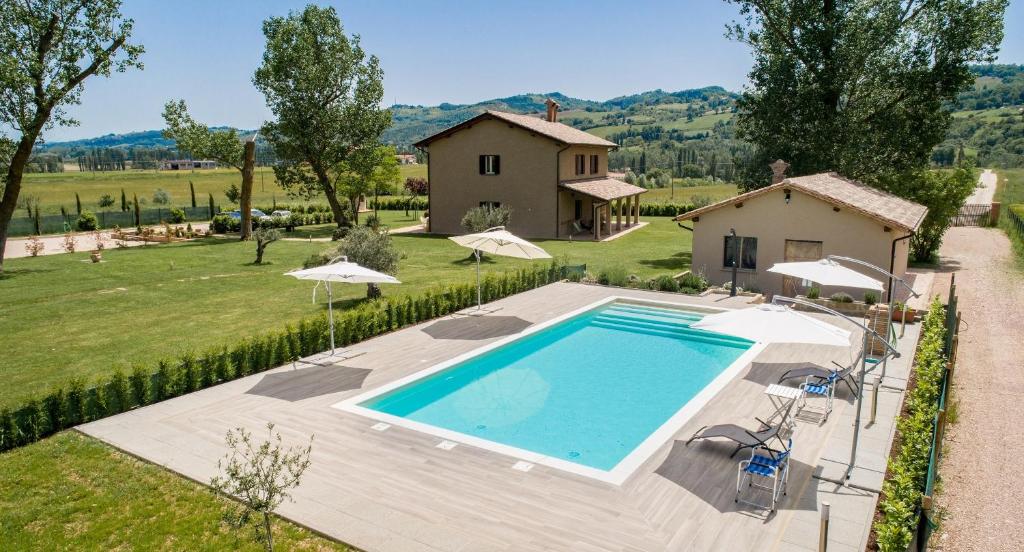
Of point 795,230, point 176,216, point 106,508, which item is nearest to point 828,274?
point 795,230

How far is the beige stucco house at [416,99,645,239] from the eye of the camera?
122ft

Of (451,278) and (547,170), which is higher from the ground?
(547,170)

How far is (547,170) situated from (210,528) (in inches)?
1248

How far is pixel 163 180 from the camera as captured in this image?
96875 mm

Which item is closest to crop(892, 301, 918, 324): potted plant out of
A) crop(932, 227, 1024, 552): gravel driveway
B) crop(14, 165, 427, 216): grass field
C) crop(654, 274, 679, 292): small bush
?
crop(932, 227, 1024, 552): gravel driveway

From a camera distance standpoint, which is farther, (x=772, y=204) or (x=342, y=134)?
(x=342, y=134)

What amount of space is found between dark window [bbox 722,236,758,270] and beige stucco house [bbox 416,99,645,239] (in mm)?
14072

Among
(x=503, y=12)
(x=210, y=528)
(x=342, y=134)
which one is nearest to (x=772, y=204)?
(x=210, y=528)

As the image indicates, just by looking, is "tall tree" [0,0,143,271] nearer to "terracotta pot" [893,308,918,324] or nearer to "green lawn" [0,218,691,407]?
"green lawn" [0,218,691,407]

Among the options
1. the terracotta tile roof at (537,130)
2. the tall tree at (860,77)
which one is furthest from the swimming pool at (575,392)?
the terracotta tile roof at (537,130)

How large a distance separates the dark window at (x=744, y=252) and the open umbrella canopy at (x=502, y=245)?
8.31 m

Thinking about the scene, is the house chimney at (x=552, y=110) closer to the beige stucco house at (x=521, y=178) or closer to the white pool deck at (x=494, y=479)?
the beige stucco house at (x=521, y=178)

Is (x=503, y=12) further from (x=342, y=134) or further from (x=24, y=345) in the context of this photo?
(x=24, y=345)

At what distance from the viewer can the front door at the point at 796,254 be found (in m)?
21.1
